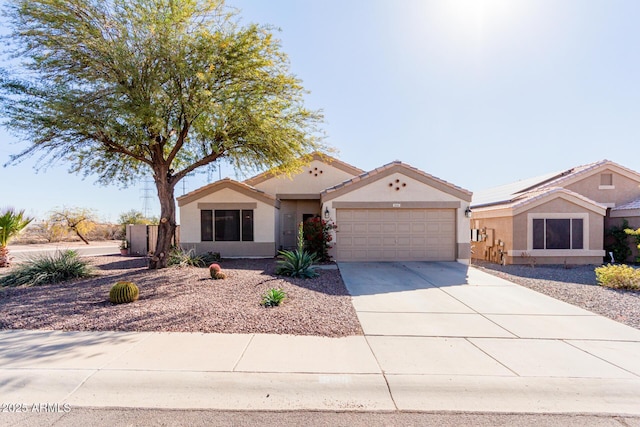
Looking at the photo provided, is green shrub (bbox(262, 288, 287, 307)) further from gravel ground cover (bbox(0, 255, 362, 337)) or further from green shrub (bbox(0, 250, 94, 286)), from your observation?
green shrub (bbox(0, 250, 94, 286))

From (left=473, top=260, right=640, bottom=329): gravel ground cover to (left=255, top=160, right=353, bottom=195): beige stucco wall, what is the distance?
29.5ft

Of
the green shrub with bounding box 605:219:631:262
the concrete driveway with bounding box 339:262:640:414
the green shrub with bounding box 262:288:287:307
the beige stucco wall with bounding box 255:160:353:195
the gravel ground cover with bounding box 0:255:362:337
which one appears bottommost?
the concrete driveway with bounding box 339:262:640:414

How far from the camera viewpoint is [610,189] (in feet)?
52.3

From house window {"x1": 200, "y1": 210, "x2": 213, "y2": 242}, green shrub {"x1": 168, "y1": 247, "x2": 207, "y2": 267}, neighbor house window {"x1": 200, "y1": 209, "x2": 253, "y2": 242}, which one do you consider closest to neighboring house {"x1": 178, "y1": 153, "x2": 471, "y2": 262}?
neighbor house window {"x1": 200, "y1": 209, "x2": 253, "y2": 242}

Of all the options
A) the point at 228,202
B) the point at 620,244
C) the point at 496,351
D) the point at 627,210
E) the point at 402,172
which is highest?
the point at 402,172

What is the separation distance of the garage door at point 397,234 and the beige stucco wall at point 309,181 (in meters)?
4.26

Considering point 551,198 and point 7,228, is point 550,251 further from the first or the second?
point 7,228

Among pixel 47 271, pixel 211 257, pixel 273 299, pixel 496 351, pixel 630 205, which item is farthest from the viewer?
pixel 630 205

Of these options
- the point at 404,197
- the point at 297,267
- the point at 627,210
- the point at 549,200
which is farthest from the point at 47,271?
the point at 627,210

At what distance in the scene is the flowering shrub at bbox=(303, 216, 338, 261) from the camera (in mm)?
13438

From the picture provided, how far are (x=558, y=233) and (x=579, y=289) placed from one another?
18.5 feet

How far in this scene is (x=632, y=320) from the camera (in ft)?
22.2

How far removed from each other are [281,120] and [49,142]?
6.80m

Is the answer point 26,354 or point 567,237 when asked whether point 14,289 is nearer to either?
point 26,354
